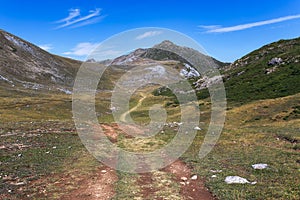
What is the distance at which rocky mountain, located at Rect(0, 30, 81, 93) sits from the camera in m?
142

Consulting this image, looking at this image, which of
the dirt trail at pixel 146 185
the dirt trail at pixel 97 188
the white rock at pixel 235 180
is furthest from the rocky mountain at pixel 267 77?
the dirt trail at pixel 97 188

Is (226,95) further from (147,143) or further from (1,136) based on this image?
(1,136)

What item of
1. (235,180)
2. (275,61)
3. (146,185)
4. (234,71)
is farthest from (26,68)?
(235,180)

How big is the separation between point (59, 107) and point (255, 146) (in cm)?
6974

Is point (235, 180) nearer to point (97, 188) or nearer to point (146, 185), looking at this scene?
point (146, 185)

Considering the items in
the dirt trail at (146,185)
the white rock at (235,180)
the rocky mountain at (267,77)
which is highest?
the rocky mountain at (267,77)

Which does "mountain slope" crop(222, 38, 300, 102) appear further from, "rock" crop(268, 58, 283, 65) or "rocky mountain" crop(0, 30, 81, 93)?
"rocky mountain" crop(0, 30, 81, 93)

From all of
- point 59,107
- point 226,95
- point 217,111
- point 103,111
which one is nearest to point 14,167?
point 217,111

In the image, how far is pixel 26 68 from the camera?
16125cm

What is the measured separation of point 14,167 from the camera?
23953 mm

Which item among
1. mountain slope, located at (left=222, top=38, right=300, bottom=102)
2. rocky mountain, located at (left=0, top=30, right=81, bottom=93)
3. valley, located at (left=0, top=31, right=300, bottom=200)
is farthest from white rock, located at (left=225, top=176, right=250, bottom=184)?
rocky mountain, located at (left=0, top=30, right=81, bottom=93)

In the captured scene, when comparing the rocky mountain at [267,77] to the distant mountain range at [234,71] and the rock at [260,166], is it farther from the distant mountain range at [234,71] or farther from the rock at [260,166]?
the rock at [260,166]

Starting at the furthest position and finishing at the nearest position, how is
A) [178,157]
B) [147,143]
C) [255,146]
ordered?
[147,143] < [255,146] < [178,157]

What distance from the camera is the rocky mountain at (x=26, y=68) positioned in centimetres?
14175
